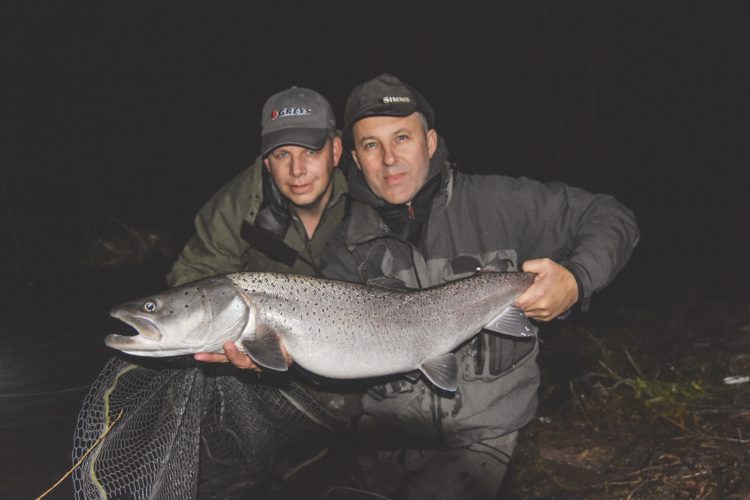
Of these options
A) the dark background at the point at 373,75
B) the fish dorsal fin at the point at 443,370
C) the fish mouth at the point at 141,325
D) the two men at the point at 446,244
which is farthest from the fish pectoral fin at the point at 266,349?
the dark background at the point at 373,75

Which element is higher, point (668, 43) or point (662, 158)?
point (668, 43)

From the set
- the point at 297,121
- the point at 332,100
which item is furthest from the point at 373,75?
the point at 297,121

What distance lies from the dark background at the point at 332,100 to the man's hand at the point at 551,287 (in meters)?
4.32

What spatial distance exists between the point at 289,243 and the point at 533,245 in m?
1.70

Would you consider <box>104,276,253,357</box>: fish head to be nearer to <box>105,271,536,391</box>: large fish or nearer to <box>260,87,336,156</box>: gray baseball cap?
<box>105,271,536,391</box>: large fish

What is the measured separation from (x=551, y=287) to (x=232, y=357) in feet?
5.84

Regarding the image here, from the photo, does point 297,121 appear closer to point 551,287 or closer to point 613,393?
point 551,287

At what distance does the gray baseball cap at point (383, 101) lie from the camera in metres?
3.13

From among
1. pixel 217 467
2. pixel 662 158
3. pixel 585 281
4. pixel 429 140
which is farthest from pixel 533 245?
pixel 662 158

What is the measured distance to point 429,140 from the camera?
11.1 ft

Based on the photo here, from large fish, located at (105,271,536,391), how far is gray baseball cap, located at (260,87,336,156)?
1.09m

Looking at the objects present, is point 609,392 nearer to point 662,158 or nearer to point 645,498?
point 645,498

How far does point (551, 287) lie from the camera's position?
9.09 ft

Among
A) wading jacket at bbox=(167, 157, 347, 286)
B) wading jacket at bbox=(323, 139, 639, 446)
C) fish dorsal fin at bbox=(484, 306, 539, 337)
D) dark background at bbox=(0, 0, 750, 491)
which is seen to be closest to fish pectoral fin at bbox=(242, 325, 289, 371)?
wading jacket at bbox=(323, 139, 639, 446)
